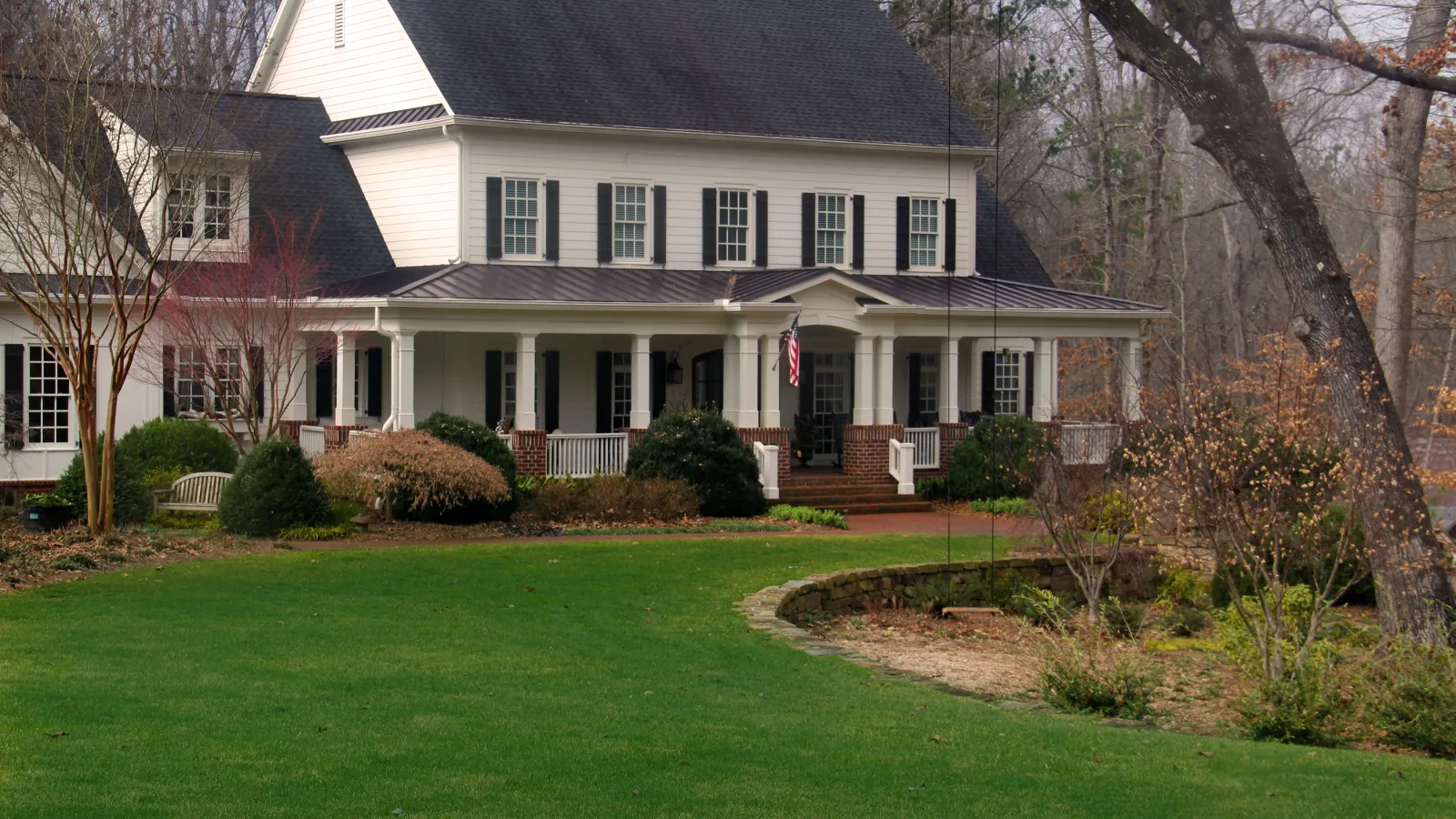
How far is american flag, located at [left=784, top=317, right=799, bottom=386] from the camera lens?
25.8 m

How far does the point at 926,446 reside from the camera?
28.9 meters

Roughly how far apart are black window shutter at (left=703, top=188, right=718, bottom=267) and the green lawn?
1576cm

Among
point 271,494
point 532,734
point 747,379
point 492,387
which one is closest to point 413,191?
point 492,387

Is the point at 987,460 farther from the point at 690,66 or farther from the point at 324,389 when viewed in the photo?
the point at 324,389

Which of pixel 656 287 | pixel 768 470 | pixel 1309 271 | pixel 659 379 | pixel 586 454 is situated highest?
pixel 656 287

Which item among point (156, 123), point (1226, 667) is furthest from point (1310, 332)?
point (156, 123)

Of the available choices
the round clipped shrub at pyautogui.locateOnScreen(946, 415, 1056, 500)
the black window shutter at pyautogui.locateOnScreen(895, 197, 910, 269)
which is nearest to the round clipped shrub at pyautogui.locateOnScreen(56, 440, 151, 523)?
the round clipped shrub at pyautogui.locateOnScreen(946, 415, 1056, 500)

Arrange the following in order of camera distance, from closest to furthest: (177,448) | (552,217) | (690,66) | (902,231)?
(177,448) → (552,217) → (690,66) → (902,231)

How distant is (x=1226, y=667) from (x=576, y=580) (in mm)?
6535

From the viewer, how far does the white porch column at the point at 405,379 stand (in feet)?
80.9

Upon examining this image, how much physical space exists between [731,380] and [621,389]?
277cm

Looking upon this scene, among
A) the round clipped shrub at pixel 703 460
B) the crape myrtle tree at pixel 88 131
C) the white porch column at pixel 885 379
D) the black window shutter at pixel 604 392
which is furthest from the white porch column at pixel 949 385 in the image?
the crape myrtle tree at pixel 88 131

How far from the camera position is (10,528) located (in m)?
20.3

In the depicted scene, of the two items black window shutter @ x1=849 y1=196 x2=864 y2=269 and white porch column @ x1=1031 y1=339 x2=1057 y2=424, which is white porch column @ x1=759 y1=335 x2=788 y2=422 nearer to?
black window shutter @ x1=849 y1=196 x2=864 y2=269
